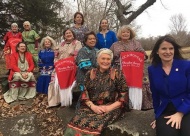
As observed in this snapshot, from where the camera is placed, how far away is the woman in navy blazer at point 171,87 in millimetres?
3107

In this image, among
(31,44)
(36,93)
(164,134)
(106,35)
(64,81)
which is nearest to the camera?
(164,134)

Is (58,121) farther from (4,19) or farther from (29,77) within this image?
(4,19)

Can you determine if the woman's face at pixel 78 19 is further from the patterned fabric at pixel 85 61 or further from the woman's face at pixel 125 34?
the woman's face at pixel 125 34

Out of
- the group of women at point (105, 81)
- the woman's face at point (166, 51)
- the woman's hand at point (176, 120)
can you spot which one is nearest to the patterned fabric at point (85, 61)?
the group of women at point (105, 81)

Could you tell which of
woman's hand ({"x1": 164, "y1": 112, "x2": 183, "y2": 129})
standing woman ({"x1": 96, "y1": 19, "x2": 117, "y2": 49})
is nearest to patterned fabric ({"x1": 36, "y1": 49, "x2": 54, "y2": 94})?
standing woman ({"x1": 96, "y1": 19, "x2": 117, "y2": 49})

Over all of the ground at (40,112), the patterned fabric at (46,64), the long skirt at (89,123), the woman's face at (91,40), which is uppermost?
the woman's face at (91,40)

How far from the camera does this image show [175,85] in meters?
3.23

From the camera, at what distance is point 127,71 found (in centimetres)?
509

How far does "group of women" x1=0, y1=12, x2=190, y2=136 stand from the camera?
324 centimetres

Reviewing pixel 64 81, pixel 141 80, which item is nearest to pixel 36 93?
pixel 64 81

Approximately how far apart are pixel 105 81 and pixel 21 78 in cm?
296

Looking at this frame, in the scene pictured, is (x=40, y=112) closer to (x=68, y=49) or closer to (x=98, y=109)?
(x=68, y=49)

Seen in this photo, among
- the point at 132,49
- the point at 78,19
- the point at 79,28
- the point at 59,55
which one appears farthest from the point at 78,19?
the point at 132,49

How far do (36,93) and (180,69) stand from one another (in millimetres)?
4461
